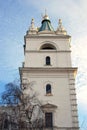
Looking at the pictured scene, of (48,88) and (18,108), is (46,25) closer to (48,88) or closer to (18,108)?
(48,88)

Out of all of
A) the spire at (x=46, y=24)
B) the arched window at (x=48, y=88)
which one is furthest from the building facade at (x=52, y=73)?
the spire at (x=46, y=24)

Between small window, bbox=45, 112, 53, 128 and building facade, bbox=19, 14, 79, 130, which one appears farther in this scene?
Answer: building facade, bbox=19, 14, 79, 130

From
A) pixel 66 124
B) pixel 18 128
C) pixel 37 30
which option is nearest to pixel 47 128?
pixel 66 124

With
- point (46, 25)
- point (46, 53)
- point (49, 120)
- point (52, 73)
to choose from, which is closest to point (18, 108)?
point (49, 120)

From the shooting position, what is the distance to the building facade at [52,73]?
37.6 metres

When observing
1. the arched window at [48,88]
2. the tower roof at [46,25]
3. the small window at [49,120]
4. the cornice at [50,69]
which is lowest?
the small window at [49,120]

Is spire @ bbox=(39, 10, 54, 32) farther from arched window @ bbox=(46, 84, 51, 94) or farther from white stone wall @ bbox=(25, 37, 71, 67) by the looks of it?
arched window @ bbox=(46, 84, 51, 94)

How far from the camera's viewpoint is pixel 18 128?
104ft

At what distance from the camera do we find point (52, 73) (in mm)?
40906

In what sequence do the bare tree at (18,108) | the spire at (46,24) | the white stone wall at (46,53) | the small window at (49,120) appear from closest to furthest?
the bare tree at (18,108) < the small window at (49,120) < the white stone wall at (46,53) < the spire at (46,24)

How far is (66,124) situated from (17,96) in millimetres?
8678

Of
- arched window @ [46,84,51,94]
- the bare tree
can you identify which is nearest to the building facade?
arched window @ [46,84,51,94]

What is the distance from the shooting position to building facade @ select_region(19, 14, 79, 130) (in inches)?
1481

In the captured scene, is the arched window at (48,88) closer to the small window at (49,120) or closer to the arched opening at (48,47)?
the small window at (49,120)
